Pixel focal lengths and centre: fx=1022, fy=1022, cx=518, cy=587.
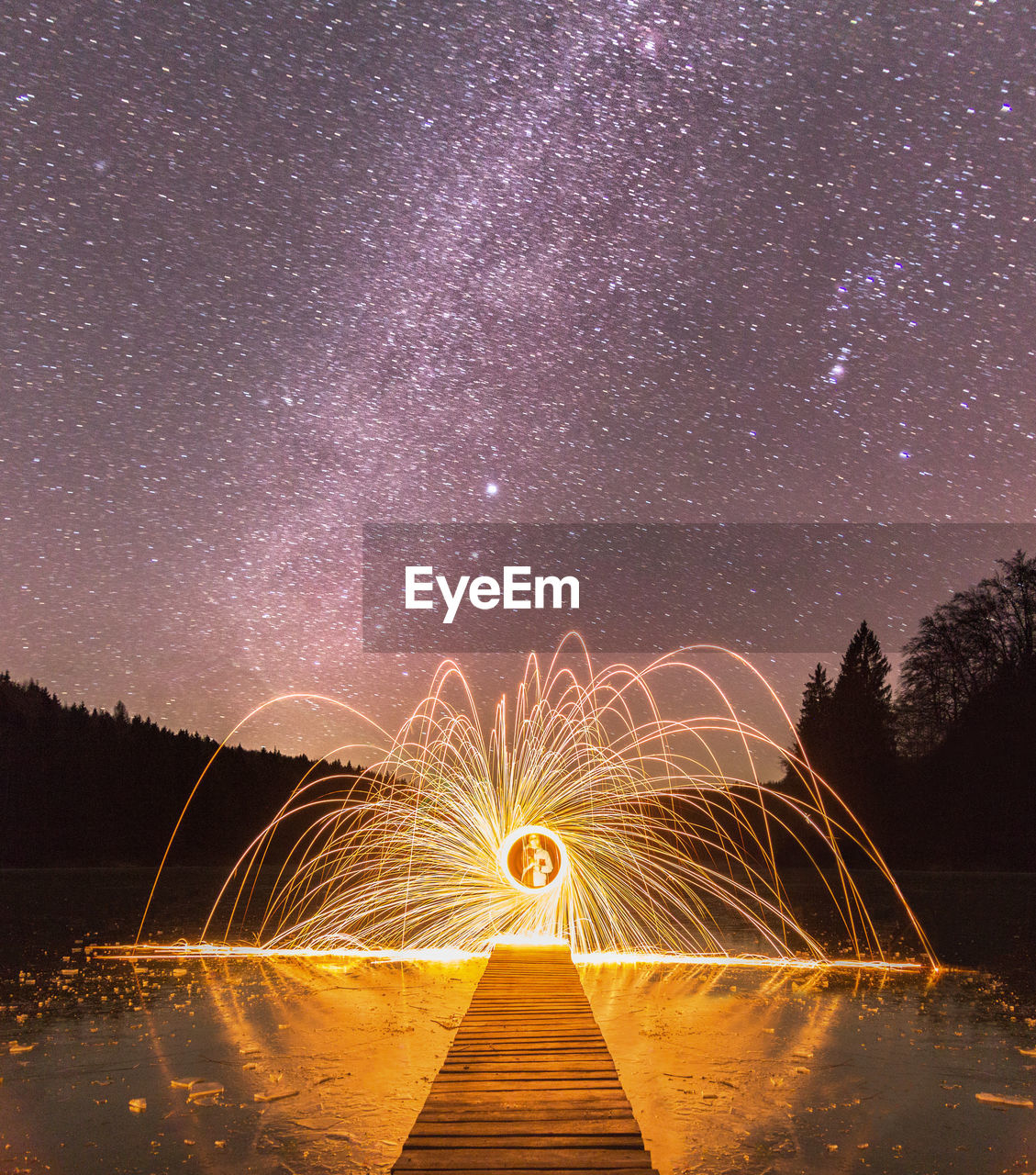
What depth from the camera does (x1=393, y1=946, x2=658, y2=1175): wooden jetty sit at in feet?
16.9

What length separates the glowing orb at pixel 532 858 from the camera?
13414 millimetres

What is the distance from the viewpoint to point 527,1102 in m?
5.98

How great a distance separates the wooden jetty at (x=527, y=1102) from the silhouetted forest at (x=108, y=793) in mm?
55848

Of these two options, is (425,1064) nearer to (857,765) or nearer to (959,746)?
(959,746)

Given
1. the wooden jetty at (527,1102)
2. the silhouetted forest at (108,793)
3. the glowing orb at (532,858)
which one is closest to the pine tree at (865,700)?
the silhouetted forest at (108,793)

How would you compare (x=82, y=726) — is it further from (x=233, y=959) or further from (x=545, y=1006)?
(x=545, y=1006)

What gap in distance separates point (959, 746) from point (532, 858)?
3583cm

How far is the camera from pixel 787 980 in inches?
530

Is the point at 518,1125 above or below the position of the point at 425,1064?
above

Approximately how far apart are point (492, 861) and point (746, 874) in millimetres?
28107

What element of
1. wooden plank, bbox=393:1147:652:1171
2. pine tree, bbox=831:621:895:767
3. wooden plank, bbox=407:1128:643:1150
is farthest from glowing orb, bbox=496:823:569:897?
pine tree, bbox=831:621:895:767

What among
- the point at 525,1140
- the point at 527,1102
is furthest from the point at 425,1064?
the point at 525,1140

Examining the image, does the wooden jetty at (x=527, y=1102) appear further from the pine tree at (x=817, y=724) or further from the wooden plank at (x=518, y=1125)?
the pine tree at (x=817, y=724)

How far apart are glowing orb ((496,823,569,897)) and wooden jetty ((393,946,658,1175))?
4567 millimetres
